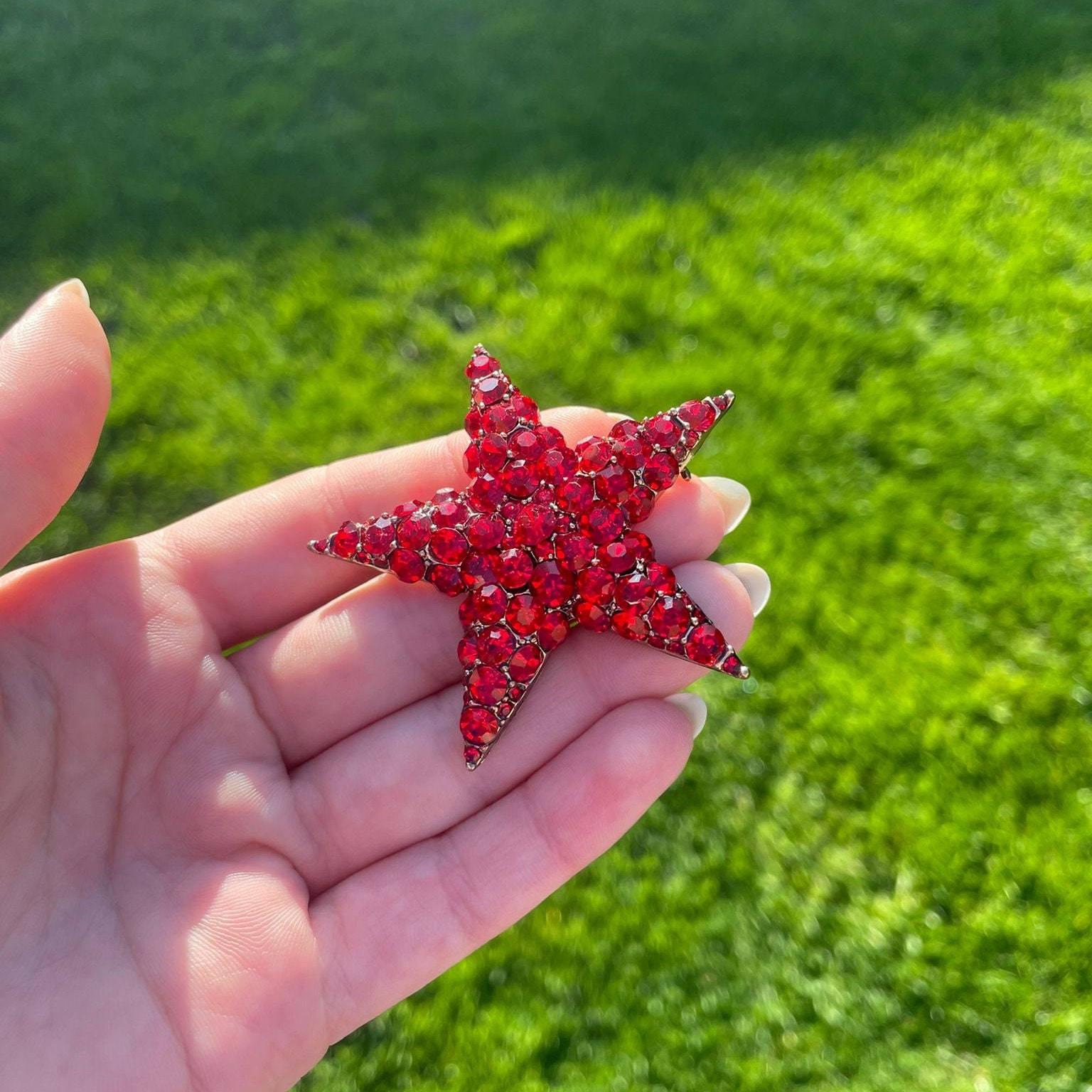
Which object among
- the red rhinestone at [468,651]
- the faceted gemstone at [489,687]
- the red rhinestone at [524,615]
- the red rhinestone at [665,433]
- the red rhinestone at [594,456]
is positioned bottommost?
the faceted gemstone at [489,687]

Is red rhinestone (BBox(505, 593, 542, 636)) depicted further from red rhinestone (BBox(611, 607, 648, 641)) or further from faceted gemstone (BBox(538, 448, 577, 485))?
faceted gemstone (BBox(538, 448, 577, 485))

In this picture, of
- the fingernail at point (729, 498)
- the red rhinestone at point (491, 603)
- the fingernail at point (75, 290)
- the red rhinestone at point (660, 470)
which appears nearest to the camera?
the fingernail at point (75, 290)

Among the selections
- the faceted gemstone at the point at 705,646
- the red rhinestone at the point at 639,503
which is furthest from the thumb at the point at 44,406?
the faceted gemstone at the point at 705,646

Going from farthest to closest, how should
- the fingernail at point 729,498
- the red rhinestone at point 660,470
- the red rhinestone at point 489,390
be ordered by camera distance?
the fingernail at point 729,498 → the red rhinestone at point 489,390 → the red rhinestone at point 660,470

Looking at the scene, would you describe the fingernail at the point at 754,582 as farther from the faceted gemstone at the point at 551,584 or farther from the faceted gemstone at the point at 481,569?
the faceted gemstone at the point at 481,569

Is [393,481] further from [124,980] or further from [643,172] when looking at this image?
[643,172]

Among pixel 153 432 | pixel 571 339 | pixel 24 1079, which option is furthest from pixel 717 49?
pixel 24 1079

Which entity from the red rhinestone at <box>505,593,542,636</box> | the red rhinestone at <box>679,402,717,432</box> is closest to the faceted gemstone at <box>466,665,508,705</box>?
the red rhinestone at <box>505,593,542,636</box>
